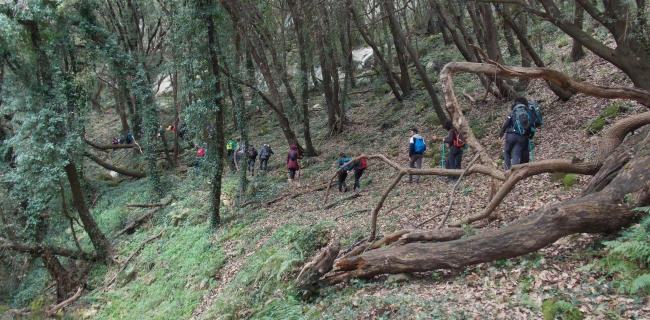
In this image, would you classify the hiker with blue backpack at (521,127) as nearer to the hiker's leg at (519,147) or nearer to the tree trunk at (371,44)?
the hiker's leg at (519,147)

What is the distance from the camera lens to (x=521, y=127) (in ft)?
27.6

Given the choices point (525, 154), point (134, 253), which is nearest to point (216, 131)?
point (134, 253)

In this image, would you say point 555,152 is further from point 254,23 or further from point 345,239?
point 254,23

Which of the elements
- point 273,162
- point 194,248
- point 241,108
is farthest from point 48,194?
point 273,162

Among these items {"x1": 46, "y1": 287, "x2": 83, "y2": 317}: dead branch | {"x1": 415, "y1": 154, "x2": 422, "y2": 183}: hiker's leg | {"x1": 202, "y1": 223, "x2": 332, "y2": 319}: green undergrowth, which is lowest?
{"x1": 46, "y1": 287, "x2": 83, "y2": 317}: dead branch

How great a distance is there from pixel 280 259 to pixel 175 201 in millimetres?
11097

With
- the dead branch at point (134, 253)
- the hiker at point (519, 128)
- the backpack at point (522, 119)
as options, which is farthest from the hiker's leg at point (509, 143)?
the dead branch at point (134, 253)

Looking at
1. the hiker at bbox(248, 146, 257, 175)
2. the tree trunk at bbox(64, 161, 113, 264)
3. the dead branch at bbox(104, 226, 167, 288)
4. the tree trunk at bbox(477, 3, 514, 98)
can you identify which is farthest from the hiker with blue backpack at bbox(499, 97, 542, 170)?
the tree trunk at bbox(64, 161, 113, 264)

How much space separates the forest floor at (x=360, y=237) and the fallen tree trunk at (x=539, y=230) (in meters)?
0.24

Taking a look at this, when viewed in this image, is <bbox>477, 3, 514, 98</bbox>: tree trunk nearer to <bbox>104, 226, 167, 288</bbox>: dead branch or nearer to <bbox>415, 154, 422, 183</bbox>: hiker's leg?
<bbox>415, 154, 422, 183</bbox>: hiker's leg

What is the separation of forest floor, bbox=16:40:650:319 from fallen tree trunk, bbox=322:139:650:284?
24 cm

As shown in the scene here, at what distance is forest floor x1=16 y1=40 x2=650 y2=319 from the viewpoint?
477 cm

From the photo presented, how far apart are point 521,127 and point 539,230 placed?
383 cm

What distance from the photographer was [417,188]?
11.3 meters
